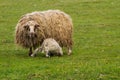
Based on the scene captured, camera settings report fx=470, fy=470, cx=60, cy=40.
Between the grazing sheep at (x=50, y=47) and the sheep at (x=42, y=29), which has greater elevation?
the sheep at (x=42, y=29)

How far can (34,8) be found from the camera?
3834 cm

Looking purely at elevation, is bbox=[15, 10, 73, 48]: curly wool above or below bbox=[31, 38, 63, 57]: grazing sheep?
above

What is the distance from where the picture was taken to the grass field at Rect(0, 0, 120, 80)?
13.3 metres

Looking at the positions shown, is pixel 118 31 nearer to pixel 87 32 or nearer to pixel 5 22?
pixel 87 32

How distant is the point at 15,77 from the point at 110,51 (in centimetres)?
638

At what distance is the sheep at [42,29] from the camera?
17203 mm

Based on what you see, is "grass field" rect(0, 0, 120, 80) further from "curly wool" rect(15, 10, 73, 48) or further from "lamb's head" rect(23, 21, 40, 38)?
"lamb's head" rect(23, 21, 40, 38)

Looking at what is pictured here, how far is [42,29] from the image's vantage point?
17500 mm

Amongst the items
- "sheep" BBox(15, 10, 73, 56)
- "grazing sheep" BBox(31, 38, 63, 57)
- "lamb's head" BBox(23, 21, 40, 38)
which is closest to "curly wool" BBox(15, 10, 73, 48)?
"sheep" BBox(15, 10, 73, 56)

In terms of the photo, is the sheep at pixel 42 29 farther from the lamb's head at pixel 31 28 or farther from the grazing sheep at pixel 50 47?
the grazing sheep at pixel 50 47

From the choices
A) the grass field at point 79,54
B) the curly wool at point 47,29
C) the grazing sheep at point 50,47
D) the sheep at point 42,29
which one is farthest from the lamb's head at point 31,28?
the grass field at point 79,54

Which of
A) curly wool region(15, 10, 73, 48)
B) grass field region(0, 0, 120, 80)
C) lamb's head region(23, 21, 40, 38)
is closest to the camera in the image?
grass field region(0, 0, 120, 80)

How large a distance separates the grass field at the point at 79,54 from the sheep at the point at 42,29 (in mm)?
529

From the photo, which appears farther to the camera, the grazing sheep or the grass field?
the grazing sheep
